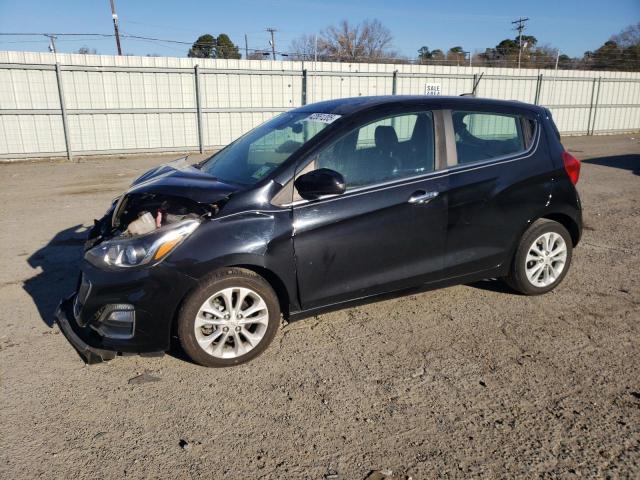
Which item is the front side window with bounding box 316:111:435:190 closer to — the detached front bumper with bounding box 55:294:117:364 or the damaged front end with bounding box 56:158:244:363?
the damaged front end with bounding box 56:158:244:363

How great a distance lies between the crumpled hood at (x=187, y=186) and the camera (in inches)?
143

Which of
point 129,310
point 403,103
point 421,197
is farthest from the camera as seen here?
point 403,103

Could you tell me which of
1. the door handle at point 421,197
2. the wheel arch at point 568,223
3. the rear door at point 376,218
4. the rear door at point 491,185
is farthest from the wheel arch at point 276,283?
the wheel arch at point 568,223

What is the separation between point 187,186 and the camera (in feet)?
12.4

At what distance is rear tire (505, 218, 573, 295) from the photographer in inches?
179

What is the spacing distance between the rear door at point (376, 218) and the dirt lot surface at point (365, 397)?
48 cm

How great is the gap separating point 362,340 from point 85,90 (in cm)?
1340

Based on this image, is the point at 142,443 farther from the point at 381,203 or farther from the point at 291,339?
the point at 381,203

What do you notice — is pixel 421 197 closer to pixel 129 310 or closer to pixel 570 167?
pixel 570 167

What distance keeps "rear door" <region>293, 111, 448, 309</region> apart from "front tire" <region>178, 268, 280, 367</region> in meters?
0.31

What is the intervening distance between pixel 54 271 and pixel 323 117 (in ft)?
11.1

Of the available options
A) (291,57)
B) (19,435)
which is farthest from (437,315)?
(291,57)

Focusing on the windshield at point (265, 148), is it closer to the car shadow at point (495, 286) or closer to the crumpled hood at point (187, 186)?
the crumpled hood at point (187, 186)

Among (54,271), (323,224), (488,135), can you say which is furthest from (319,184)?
(54,271)
